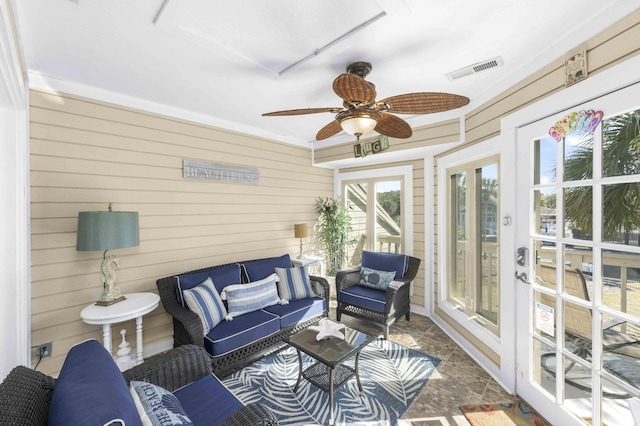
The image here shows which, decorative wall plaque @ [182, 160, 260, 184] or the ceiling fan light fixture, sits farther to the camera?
decorative wall plaque @ [182, 160, 260, 184]

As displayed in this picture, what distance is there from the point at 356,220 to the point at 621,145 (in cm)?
357

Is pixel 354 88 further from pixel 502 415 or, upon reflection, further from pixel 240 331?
pixel 502 415

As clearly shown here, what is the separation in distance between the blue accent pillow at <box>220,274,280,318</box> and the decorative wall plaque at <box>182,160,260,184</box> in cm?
139

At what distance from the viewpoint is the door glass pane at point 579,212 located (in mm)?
1667

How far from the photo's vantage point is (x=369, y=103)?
1895 mm

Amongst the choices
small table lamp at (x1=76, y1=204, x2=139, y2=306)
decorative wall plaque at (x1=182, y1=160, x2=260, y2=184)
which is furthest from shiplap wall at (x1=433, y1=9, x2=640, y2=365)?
small table lamp at (x1=76, y1=204, x2=139, y2=306)

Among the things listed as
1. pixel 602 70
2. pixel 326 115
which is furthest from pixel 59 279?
pixel 602 70

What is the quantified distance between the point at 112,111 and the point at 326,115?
2.22 metres

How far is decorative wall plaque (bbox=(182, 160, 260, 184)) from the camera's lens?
319 cm

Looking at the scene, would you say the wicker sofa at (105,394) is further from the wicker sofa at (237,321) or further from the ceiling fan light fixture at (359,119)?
the ceiling fan light fixture at (359,119)

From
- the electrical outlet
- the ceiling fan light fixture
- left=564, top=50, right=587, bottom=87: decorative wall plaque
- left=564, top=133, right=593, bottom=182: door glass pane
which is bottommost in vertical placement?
the electrical outlet

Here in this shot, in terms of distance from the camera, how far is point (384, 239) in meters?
4.52

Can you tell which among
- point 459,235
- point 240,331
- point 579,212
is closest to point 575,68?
point 579,212

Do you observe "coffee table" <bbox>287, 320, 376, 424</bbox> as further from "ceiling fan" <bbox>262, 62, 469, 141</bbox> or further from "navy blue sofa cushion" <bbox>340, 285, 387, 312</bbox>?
"ceiling fan" <bbox>262, 62, 469, 141</bbox>
